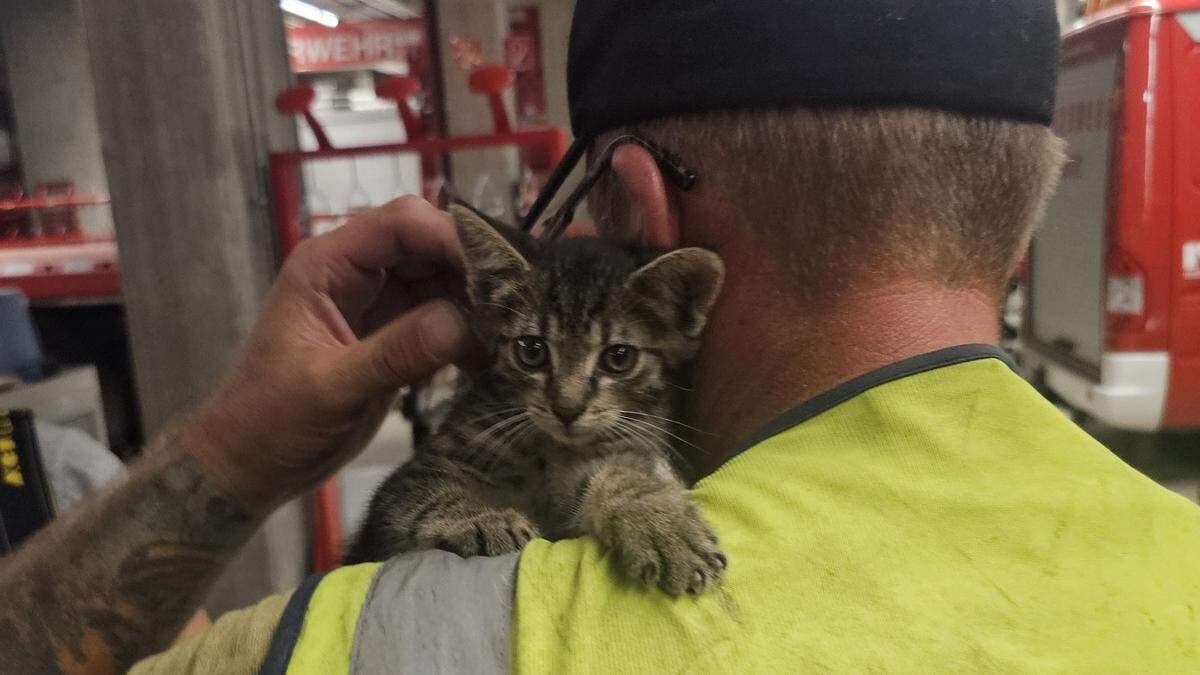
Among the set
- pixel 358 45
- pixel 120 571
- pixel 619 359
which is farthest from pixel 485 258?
pixel 358 45

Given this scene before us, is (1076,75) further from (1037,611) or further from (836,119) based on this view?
(1037,611)

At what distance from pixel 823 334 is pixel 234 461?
999 mm

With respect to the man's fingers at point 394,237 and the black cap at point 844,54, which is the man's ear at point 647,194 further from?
the man's fingers at point 394,237

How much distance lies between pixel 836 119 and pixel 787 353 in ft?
0.96

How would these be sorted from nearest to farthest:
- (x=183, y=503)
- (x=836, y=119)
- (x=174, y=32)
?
(x=836, y=119) → (x=183, y=503) → (x=174, y=32)

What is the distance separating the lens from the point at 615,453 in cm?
134

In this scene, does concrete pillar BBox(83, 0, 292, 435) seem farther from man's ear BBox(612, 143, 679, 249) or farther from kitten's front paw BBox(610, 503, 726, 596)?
kitten's front paw BBox(610, 503, 726, 596)

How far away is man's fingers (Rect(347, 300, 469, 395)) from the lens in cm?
121

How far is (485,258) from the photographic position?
1.34 metres

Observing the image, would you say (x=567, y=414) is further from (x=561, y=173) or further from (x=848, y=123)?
(x=848, y=123)

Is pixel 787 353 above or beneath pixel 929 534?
above

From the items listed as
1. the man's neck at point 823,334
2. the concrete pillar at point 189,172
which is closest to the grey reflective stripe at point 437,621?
the man's neck at point 823,334

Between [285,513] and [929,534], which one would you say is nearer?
[929,534]

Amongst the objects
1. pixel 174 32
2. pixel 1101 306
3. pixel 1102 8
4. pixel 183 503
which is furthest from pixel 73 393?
pixel 1102 8
